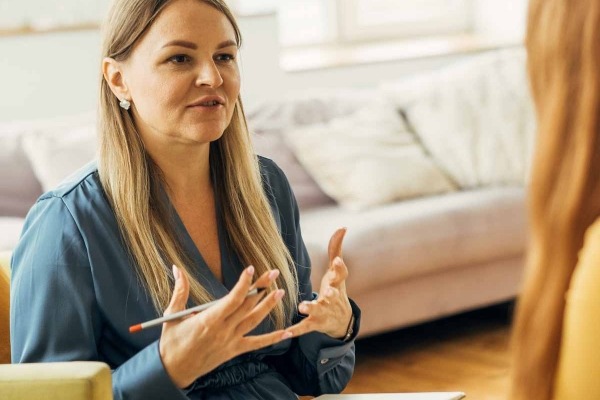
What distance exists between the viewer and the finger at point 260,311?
4.31ft

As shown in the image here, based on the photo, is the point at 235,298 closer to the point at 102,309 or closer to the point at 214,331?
the point at 214,331

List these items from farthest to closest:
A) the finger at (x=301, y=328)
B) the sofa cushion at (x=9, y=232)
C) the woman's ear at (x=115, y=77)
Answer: the sofa cushion at (x=9, y=232) → the woman's ear at (x=115, y=77) → the finger at (x=301, y=328)

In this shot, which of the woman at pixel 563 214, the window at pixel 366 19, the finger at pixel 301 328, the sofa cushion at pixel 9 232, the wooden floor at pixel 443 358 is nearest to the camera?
the woman at pixel 563 214

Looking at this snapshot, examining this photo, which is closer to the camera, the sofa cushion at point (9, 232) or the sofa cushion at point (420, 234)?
the sofa cushion at point (9, 232)

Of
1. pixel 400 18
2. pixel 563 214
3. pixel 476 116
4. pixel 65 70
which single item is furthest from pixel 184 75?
pixel 400 18

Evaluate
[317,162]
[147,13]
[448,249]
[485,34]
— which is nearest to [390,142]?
[317,162]

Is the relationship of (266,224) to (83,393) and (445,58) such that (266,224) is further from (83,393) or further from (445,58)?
(445,58)

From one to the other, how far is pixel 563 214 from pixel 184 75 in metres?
1.06

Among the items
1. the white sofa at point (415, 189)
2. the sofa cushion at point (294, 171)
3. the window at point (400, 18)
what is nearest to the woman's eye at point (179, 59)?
the white sofa at point (415, 189)

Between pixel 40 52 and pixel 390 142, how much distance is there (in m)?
1.39

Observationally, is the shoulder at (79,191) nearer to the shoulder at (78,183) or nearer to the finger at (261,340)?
the shoulder at (78,183)

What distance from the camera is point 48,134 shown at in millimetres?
3271

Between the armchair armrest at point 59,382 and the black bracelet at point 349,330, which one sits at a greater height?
the armchair armrest at point 59,382

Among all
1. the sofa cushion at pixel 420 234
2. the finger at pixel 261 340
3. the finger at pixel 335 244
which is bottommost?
the sofa cushion at pixel 420 234
